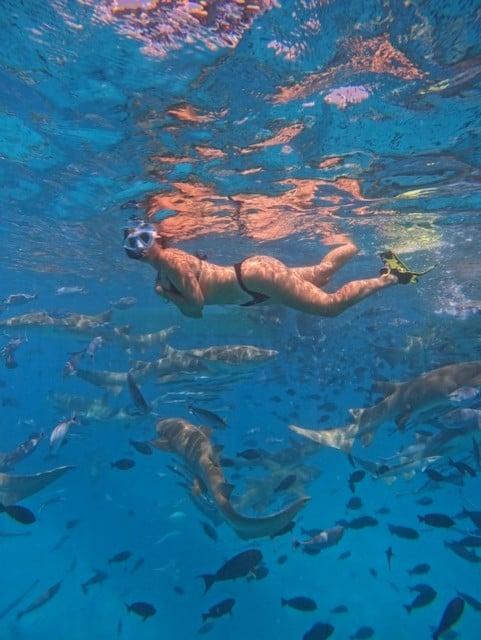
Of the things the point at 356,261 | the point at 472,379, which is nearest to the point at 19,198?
the point at 472,379

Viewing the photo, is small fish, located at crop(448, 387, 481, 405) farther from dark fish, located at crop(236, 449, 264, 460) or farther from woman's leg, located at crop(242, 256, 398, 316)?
dark fish, located at crop(236, 449, 264, 460)

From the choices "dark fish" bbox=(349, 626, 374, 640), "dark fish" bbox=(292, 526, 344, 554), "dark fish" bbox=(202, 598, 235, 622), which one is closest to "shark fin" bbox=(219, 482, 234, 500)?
"dark fish" bbox=(202, 598, 235, 622)

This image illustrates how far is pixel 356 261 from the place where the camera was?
28656 mm

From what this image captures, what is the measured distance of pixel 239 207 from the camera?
16.5 m

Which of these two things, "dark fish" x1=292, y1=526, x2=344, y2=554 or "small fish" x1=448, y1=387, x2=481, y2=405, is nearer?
"small fish" x1=448, y1=387, x2=481, y2=405

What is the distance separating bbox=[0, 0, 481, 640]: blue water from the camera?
24.7 feet

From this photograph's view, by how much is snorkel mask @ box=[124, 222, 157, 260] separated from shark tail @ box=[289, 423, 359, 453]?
621 cm

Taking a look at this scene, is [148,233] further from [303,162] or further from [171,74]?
[303,162]

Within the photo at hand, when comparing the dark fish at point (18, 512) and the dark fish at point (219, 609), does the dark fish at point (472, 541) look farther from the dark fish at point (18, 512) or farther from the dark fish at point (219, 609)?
the dark fish at point (18, 512)

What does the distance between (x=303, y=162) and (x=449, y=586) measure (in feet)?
57.8

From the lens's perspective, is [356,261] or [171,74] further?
[356,261]

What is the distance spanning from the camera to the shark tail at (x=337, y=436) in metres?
10.4

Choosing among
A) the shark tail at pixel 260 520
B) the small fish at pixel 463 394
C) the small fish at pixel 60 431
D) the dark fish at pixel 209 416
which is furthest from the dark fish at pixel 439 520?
the small fish at pixel 60 431

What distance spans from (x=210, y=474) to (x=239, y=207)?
1169cm
